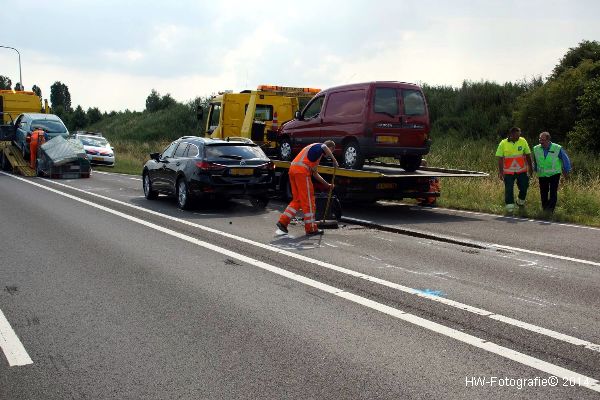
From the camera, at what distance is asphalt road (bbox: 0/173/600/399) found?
4363 mm

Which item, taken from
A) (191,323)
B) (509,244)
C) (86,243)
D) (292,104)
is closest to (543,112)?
(292,104)

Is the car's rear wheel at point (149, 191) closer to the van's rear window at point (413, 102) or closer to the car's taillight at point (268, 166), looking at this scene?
the car's taillight at point (268, 166)

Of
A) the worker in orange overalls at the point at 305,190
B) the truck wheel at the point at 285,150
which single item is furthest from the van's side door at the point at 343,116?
the worker in orange overalls at the point at 305,190

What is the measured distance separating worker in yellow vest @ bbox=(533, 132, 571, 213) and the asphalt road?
260 centimetres

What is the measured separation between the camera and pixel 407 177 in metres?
13.5

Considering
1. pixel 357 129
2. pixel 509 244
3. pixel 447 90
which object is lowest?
pixel 509 244

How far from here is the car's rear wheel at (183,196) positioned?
14.5 m

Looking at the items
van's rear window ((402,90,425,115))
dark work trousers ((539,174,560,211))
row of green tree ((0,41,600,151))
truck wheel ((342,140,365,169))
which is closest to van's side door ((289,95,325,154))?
truck wheel ((342,140,365,169))

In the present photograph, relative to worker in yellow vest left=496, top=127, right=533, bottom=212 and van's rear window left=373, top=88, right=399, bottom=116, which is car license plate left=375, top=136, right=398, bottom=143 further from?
worker in yellow vest left=496, top=127, right=533, bottom=212

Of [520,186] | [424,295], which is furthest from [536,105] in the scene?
[424,295]

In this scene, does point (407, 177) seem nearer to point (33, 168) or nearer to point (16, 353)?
point (16, 353)

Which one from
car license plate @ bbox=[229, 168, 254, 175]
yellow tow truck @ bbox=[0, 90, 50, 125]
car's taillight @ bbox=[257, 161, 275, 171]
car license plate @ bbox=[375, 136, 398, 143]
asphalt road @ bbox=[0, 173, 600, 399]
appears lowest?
asphalt road @ bbox=[0, 173, 600, 399]

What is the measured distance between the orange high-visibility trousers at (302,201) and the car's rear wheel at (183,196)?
3.85 metres

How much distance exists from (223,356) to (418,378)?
1.41 m
